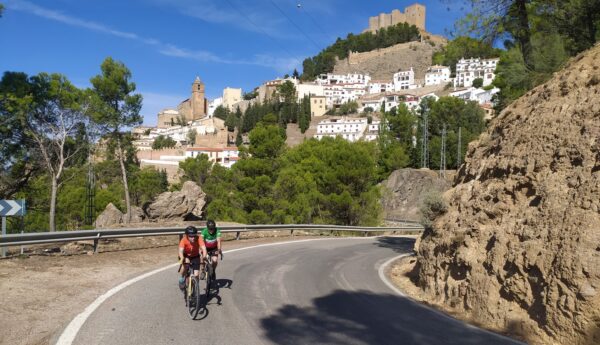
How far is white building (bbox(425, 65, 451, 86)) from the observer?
580 feet

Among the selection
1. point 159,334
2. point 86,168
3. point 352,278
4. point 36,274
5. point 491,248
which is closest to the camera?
point 159,334

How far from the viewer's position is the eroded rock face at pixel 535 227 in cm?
645

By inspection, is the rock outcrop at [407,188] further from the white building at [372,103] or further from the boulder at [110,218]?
the white building at [372,103]

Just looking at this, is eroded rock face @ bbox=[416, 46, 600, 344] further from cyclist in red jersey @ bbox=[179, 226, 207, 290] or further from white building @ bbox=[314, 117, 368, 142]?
white building @ bbox=[314, 117, 368, 142]

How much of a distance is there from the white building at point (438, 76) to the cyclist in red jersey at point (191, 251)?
179169mm

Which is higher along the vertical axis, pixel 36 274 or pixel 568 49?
pixel 568 49

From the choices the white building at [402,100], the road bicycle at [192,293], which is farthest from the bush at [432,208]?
the white building at [402,100]

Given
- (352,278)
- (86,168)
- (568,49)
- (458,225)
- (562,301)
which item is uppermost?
(568,49)

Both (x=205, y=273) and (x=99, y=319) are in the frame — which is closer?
(x=99, y=319)

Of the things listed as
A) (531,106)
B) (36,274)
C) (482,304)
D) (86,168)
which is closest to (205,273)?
(36,274)

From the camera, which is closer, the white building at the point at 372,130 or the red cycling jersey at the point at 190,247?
the red cycling jersey at the point at 190,247

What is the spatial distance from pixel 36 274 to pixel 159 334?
5032mm

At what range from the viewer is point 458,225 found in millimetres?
10016

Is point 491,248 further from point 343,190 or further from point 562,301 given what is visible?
point 343,190
